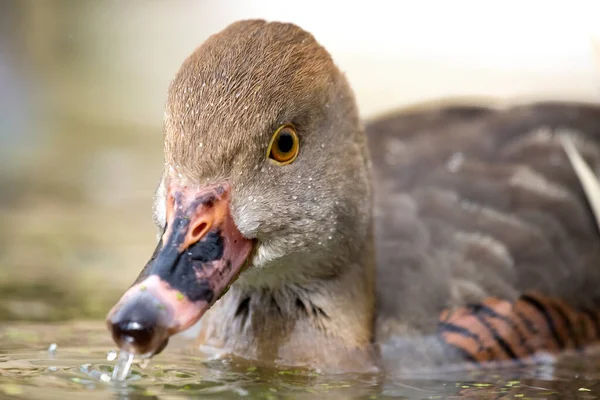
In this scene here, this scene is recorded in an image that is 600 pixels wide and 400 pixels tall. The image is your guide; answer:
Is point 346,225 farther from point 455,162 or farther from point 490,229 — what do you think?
point 455,162

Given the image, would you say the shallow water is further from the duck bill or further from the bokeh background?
the bokeh background

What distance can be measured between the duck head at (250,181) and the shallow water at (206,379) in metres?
0.45

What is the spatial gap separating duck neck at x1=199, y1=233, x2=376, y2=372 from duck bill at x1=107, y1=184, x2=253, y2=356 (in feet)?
2.22

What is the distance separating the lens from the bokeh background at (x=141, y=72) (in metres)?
8.76

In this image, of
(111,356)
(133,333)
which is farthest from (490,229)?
(133,333)

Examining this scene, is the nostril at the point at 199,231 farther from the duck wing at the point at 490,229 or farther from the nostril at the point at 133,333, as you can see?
the duck wing at the point at 490,229

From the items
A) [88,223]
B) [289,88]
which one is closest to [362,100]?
[88,223]

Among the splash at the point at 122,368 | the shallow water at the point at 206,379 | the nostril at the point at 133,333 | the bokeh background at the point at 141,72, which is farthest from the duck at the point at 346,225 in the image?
the bokeh background at the point at 141,72

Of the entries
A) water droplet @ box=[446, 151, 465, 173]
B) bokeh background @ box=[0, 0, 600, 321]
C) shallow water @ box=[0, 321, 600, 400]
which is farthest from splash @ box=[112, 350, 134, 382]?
bokeh background @ box=[0, 0, 600, 321]

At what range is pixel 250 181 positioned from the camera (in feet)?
13.6

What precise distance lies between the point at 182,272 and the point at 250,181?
59cm

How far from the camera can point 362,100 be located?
44.9 ft

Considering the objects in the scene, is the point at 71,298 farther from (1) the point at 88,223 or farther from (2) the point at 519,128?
(2) the point at 519,128

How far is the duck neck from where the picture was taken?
15.4 ft
